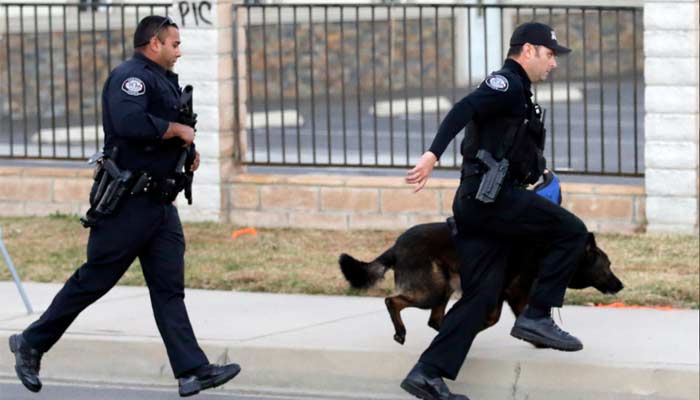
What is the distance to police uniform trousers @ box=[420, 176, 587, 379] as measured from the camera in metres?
7.38

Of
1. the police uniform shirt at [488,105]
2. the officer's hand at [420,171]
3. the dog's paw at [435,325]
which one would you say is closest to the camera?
the officer's hand at [420,171]

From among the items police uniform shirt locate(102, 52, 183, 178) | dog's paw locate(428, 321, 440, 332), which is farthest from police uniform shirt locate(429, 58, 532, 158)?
dog's paw locate(428, 321, 440, 332)

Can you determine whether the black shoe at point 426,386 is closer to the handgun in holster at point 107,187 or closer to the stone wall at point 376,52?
A: the handgun in holster at point 107,187

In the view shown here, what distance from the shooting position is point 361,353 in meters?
8.32

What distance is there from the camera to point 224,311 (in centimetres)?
959

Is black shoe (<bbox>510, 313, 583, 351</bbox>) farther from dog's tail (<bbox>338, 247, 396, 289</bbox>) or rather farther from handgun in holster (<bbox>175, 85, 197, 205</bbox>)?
handgun in holster (<bbox>175, 85, 197, 205</bbox>)

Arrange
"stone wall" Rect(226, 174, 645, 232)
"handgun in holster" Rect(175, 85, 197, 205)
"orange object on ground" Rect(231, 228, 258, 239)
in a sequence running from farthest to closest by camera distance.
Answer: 1. "orange object on ground" Rect(231, 228, 258, 239)
2. "stone wall" Rect(226, 174, 645, 232)
3. "handgun in holster" Rect(175, 85, 197, 205)

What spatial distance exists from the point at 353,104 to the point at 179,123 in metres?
17.6

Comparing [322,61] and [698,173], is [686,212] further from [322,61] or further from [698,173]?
[322,61]

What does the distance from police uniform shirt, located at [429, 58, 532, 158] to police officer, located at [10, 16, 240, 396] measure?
112 cm

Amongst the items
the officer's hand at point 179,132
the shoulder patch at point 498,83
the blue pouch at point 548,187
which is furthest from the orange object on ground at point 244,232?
the shoulder patch at point 498,83

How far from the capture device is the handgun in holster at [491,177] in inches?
286

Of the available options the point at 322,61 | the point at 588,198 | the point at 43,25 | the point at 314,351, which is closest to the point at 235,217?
the point at 588,198

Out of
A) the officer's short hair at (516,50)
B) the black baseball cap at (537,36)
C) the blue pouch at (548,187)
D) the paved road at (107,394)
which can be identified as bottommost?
the paved road at (107,394)
